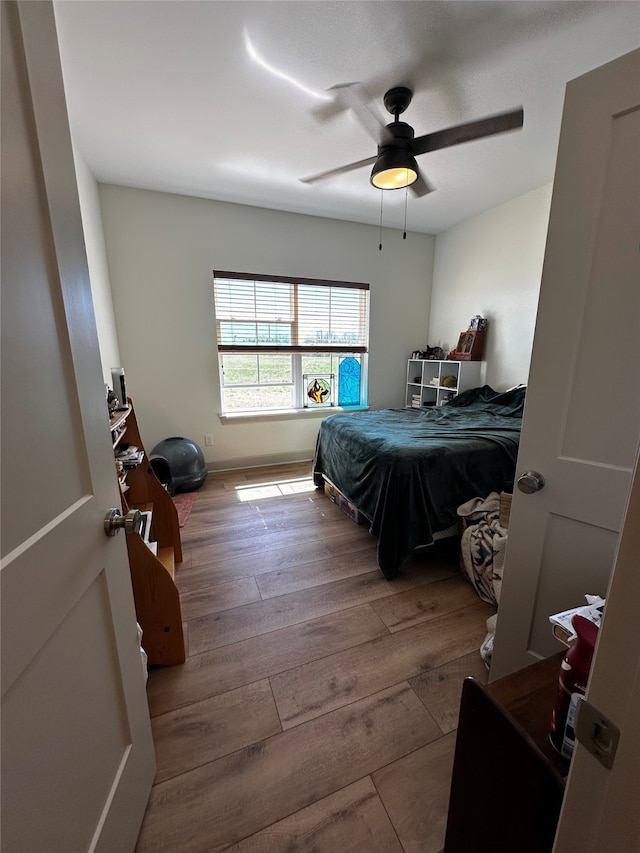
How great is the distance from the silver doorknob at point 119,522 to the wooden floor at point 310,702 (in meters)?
0.92

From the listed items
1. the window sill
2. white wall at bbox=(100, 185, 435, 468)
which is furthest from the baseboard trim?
the window sill

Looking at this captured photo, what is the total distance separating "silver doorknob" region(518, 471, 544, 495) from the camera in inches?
42.6

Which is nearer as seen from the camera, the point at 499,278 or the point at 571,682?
the point at 571,682

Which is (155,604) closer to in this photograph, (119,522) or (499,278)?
(119,522)

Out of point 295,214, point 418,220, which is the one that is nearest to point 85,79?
point 295,214

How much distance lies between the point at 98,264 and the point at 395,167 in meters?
2.42

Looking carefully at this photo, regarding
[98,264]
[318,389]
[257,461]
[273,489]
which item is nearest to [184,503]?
[273,489]

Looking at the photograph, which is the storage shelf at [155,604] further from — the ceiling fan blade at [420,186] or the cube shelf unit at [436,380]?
the cube shelf unit at [436,380]

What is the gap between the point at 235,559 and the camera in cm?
220

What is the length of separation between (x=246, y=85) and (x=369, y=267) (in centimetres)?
243

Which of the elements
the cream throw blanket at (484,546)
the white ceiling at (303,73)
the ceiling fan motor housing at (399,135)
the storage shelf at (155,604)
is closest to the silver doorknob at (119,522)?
the storage shelf at (155,604)

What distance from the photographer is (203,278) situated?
3.42 meters

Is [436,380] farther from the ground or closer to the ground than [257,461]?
farther from the ground

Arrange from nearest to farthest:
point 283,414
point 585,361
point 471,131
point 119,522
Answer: point 119,522 < point 585,361 < point 471,131 < point 283,414
